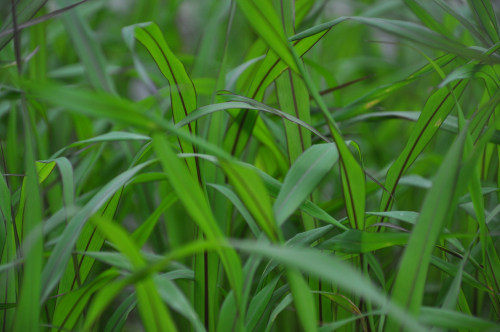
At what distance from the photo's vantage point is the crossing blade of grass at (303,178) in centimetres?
32

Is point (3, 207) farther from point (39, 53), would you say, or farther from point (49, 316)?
point (39, 53)

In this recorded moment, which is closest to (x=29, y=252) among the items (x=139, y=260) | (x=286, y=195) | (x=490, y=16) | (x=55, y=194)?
(x=139, y=260)

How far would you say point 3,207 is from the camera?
1.33 ft

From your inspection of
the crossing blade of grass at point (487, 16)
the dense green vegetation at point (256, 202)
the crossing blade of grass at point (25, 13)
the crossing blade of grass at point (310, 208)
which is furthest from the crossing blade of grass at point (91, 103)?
the crossing blade of grass at point (487, 16)

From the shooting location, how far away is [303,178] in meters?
0.34

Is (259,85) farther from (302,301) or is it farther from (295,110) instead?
(302,301)

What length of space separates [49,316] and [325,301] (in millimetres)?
252

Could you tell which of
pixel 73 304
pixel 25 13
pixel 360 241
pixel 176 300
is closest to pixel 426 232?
pixel 360 241

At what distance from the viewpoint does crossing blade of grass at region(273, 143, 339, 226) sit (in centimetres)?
32

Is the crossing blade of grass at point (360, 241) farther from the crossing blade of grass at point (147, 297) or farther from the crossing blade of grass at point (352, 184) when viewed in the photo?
the crossing blade of grass at point (147, 297)

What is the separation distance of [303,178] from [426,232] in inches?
3.5

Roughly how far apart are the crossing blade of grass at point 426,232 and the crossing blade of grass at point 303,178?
0.24ft

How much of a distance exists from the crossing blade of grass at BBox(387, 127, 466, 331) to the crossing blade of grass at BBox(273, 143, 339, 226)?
0.24 feet

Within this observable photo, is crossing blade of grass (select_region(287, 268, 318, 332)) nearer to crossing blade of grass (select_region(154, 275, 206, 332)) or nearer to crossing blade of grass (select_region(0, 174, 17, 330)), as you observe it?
crossing blade of grass (select_region(154, 275, 206, 332))
